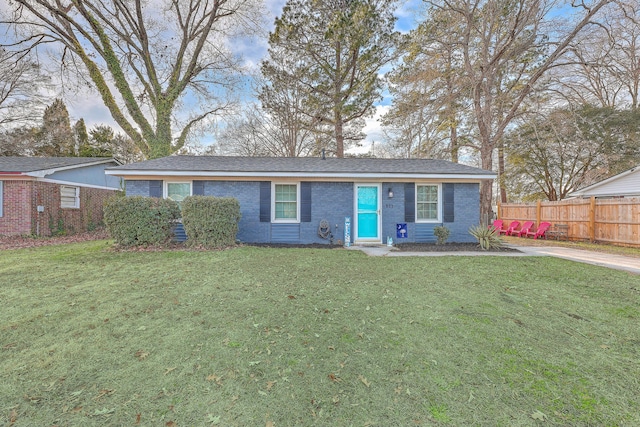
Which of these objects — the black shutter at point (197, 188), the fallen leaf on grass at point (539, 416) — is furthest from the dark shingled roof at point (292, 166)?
the fallen leaf on grass at point (539, 416)

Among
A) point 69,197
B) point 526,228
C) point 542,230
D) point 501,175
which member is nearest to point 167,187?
point 69,197

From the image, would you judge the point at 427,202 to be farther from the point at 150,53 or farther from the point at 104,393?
the point at 150,53

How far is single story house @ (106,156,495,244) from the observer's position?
891 cm

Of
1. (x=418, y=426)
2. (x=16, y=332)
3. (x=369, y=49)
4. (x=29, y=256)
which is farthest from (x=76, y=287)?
(x=369, y=49)

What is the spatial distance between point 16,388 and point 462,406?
327cm

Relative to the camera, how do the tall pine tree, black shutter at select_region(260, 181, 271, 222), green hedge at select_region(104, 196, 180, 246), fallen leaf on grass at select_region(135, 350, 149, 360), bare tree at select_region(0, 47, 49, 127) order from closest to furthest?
1. fallen leaf on grass at select_region(135, 350, 149, 360)
2. green hedge at select_region(104, 196, 180, 246)
3. black shutter at select_region(260, 181, 271, 222)
4. the tall pine tree
5. bare tree at select_region(0, 47, 49, 127)

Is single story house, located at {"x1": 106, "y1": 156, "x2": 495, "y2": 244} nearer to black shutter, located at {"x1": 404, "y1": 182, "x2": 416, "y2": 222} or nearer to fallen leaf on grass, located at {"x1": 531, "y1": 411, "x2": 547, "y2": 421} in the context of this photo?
black shutter, located at {"x1": 404, "y1": 182, "x2": 416, "y2": 222}

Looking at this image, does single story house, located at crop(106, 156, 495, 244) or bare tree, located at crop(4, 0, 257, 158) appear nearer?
single story house, located at crop(106, 156, 495, 244)

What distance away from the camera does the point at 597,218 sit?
10.7 metres

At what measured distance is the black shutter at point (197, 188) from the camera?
8.97 meters

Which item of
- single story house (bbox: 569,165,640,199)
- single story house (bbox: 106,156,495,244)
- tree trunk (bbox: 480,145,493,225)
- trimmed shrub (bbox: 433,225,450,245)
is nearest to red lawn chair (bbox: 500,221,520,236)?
tree trunk (bbox: 480,145,493,225)

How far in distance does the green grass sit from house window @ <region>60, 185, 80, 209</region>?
30.1 feet

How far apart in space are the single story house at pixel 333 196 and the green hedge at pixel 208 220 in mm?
1231

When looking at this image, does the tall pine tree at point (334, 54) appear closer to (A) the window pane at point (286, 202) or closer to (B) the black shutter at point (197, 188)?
(A) the window pane at point (286, 202)
